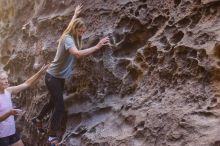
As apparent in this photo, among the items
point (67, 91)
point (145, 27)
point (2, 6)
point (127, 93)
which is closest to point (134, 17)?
point (145, 27)

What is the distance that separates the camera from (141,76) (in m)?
4.04

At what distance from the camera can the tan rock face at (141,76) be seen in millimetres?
3371

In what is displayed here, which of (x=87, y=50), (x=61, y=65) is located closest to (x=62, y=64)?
(x=61, y=65)

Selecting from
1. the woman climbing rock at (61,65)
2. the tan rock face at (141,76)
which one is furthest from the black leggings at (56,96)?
the tan rock face at (141,76)

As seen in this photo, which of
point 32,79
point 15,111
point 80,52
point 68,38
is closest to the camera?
point 15,111

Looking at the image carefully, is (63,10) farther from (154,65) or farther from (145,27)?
(154,65)

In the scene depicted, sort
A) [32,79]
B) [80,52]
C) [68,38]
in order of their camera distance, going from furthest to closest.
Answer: [32,79]
[68,38]
[80,52]

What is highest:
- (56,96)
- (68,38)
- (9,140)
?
(68,38)

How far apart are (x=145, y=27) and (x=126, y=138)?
1.21 metres

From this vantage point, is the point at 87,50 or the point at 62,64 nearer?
the point at 87,50

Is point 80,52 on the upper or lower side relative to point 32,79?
upper

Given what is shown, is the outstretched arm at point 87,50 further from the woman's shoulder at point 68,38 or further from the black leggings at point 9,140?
the black leggings at point 9,140

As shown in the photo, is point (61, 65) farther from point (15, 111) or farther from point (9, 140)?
point (9, 140)

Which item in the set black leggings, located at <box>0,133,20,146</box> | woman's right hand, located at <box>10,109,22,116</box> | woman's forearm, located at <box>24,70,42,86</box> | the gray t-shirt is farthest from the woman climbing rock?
woman's right hand, located at <box>10,109,22,116</box>
